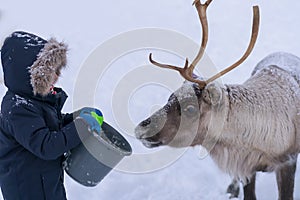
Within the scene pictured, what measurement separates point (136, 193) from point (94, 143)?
1.40 metres

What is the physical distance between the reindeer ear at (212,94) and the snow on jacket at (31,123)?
90cm

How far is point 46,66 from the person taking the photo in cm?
216

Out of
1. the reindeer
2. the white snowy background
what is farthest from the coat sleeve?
the white snowy background

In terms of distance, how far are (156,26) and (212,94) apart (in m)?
5.00

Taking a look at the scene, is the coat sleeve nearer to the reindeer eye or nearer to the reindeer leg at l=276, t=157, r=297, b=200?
the reindeer eye

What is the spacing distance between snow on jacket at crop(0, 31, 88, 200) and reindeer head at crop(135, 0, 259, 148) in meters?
0.70

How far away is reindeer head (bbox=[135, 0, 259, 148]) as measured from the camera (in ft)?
9.12

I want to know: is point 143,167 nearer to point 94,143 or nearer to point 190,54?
point 94,143

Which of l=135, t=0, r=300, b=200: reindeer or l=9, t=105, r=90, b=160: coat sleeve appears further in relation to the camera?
l=135, t=0, r=300, b=200: reindeer

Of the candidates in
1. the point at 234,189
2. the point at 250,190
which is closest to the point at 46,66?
the point at 250,190

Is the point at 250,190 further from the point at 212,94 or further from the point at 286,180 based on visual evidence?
the point at 212,94

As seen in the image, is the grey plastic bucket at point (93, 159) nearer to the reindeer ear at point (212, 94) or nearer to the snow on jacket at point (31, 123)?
the snow on jacket at point (31, 123)

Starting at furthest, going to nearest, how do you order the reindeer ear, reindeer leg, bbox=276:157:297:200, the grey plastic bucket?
reindeer leg, bbox=276:157:297:200
the reindeer ear
the grey plastic bucket

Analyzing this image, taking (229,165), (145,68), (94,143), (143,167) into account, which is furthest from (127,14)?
(94,143)
